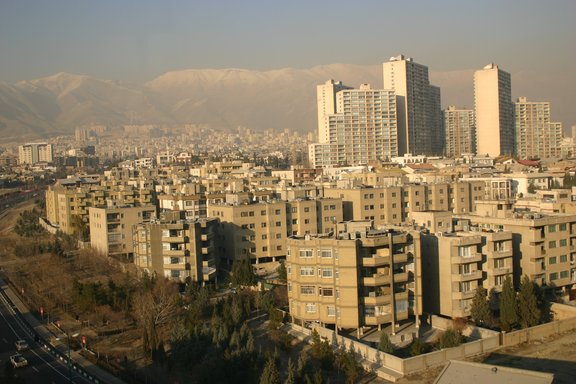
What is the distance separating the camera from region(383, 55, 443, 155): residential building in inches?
2154

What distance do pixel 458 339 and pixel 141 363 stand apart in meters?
5.61

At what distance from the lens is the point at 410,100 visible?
55.3 m

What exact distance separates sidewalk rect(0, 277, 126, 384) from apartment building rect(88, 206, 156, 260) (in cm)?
478

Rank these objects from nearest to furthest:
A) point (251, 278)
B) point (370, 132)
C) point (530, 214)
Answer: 1. point (530, 214)
2. point (251, 278)
3. point (370, 132)

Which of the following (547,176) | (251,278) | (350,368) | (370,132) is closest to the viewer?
(350,368)

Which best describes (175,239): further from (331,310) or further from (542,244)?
(542,244)

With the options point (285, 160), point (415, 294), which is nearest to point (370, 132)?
point (285, 160)

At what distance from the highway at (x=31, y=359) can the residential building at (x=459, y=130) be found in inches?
2134

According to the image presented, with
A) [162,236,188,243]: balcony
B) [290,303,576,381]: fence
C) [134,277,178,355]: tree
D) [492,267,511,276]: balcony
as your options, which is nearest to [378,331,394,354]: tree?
[290,303,576,381]: fence

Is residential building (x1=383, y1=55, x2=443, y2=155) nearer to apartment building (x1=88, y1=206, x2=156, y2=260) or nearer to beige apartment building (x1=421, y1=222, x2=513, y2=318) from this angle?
apartment building (x1=88, y1=206, x2=156, y2=260)

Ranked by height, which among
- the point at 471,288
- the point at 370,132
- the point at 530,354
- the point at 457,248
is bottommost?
the point at 530,354

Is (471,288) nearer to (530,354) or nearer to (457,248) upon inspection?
(457,248)

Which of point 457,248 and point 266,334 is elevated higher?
point 457,248

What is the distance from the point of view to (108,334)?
45.5ft
